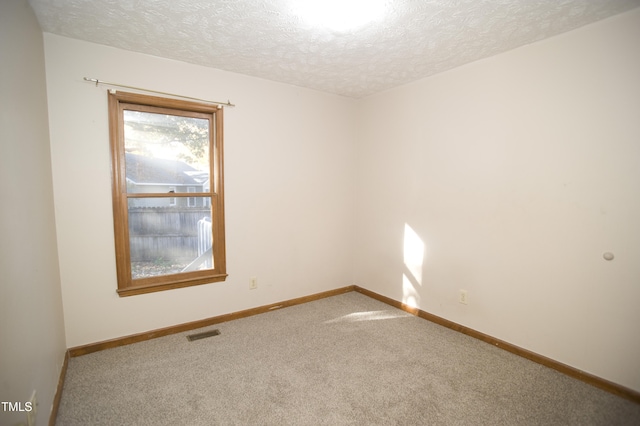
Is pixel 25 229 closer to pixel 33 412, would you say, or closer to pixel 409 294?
pixel 33 412

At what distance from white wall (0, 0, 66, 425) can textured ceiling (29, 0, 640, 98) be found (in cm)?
39

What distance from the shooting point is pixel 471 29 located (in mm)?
2143

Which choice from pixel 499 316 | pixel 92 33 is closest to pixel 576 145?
pixel 499 316

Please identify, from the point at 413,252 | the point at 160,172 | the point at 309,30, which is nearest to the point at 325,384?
the point at 413,252

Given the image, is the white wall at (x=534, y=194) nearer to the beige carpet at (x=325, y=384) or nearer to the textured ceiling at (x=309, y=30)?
the textured ceiling at (x=309, y=30)

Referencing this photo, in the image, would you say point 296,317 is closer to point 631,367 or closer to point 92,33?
point 631,367

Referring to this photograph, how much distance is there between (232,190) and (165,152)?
2.23 ft

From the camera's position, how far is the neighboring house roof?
2672 millimetres

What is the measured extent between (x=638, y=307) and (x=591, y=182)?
83cm

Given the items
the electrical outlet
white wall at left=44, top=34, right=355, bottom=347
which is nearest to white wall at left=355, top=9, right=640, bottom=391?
white wall at left=44, top=34, right=355, bottom=347

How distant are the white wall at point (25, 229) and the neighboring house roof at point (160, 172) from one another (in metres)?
0.58

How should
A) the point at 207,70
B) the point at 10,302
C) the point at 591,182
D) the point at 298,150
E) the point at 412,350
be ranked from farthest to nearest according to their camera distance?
1. the point at 298,150
2. the point at 207,70
3. the point at 412,350
4. the point at 591,182
5. the point at 10,302

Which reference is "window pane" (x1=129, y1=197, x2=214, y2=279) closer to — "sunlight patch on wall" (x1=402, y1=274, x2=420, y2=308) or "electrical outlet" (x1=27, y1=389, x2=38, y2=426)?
"electrical outlet" (x1=27, y1=389, x2=38, y2=426)

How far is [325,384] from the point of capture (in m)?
2.14
